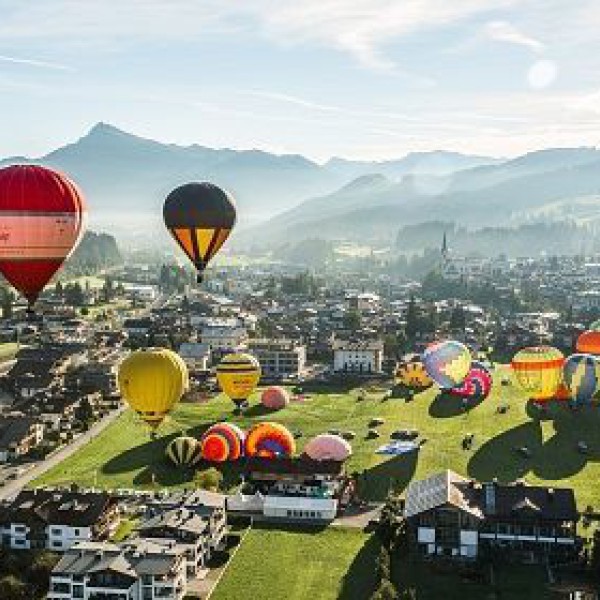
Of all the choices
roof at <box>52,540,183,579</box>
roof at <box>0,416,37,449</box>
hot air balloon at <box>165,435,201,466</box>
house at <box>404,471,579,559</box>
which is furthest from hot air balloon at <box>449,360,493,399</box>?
roof at <box>52,540,183,579</box>

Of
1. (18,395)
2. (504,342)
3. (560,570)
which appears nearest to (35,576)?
(560,570)

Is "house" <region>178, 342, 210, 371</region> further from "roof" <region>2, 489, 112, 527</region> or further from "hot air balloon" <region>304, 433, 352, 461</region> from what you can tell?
"roof" <region>2, 489, 112, 527</region>

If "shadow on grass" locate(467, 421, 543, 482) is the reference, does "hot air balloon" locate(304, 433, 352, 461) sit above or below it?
above

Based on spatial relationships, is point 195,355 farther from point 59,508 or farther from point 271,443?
point 59,508

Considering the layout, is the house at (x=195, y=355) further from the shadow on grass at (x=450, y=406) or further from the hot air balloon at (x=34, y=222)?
the hot air balloon at (x=34, y=222)

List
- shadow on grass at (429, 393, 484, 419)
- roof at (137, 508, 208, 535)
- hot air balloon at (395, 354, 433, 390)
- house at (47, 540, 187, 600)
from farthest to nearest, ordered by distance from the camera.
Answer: hot air balloon at (395, 354, 433, 390)
shadow on grass at (429, 393, 484, 419)
roof at (137, 508, 208, 535)
house at (47, 540, 187, 600)

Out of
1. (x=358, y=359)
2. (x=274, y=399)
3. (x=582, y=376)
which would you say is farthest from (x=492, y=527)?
(x=358, y=359)
